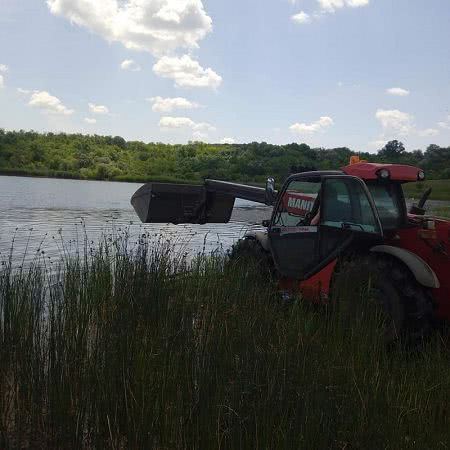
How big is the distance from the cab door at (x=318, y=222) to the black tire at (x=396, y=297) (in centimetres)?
59

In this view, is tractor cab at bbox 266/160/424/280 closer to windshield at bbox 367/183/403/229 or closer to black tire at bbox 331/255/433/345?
windshield at bbox 367/183/403/229

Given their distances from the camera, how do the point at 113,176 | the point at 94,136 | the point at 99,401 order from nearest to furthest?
the point at 99,401, the point at 113,176, the point at 94,136

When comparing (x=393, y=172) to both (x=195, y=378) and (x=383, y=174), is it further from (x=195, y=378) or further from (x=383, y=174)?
(x=195, y=378)

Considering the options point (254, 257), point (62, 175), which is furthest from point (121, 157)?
point (254, 257)

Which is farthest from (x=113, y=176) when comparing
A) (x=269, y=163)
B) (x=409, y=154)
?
(x=409, y=154)

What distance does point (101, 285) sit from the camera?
5633 millimetres

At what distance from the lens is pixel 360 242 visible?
604cm

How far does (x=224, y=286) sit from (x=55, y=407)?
2.82 m

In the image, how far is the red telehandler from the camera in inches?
206

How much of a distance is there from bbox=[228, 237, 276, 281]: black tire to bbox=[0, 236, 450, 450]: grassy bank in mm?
2121

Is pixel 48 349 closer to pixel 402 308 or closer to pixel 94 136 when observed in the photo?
pixel 402 308

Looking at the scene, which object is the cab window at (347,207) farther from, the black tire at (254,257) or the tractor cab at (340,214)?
the black tire at (254,257)

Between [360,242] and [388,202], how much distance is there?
0.60 metres

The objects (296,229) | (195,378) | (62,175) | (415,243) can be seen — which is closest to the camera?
(195,378)
